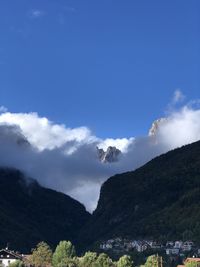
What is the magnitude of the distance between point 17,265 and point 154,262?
4182 centimetres

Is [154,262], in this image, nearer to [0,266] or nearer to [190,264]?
[190,264]

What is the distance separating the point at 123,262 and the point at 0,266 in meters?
37.9

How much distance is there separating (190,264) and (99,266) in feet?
91.1

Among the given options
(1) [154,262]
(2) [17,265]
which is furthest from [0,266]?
(1) [154,262]

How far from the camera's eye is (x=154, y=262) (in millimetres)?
195625

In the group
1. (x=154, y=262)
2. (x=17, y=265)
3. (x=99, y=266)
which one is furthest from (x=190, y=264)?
(x=17, y=265)

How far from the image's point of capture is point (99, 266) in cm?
19988

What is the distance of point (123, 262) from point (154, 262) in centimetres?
963

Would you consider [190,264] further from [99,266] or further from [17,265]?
[17,265]

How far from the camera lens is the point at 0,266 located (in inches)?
7844

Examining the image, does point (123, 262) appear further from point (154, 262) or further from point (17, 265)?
point (17, 265)

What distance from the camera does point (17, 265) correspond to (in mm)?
199375

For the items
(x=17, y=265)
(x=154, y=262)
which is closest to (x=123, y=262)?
(x=154, y=262)

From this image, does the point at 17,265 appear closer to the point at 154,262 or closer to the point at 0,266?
the point at 0,266
